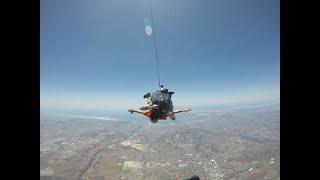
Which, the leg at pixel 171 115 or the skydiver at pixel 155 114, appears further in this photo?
the leg at pixel 171 115

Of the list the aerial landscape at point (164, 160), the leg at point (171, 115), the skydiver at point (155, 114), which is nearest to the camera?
the skydiver at point (155, 114)

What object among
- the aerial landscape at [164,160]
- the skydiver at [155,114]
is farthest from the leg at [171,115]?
the aerial landscape at [164,160]

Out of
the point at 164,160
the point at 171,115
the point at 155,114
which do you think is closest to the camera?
the point at 155,114

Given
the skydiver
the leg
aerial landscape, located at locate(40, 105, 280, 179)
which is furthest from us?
aerial landscape, located at locate(40, 105, 280, 179)

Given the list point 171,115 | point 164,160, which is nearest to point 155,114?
point 171,115

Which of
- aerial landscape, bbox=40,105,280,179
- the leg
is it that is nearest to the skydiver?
the leg

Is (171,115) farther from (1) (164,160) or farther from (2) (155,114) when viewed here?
→ (1) (164,160)

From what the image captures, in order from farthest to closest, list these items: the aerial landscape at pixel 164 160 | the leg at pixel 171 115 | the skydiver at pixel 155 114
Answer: the aerial landscape at pixel 164 160 → the leg at pixel 171 115 → the skydiver at pixel 155 114

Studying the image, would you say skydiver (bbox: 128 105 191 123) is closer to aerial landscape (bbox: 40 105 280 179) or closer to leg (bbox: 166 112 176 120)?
leg (bbox: 166 112 176 120)

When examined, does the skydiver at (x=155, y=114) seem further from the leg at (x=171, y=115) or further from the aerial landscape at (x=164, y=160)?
the aerial landscape at (x=164, y=160)

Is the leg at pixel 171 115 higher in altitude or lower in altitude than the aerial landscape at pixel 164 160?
higher
